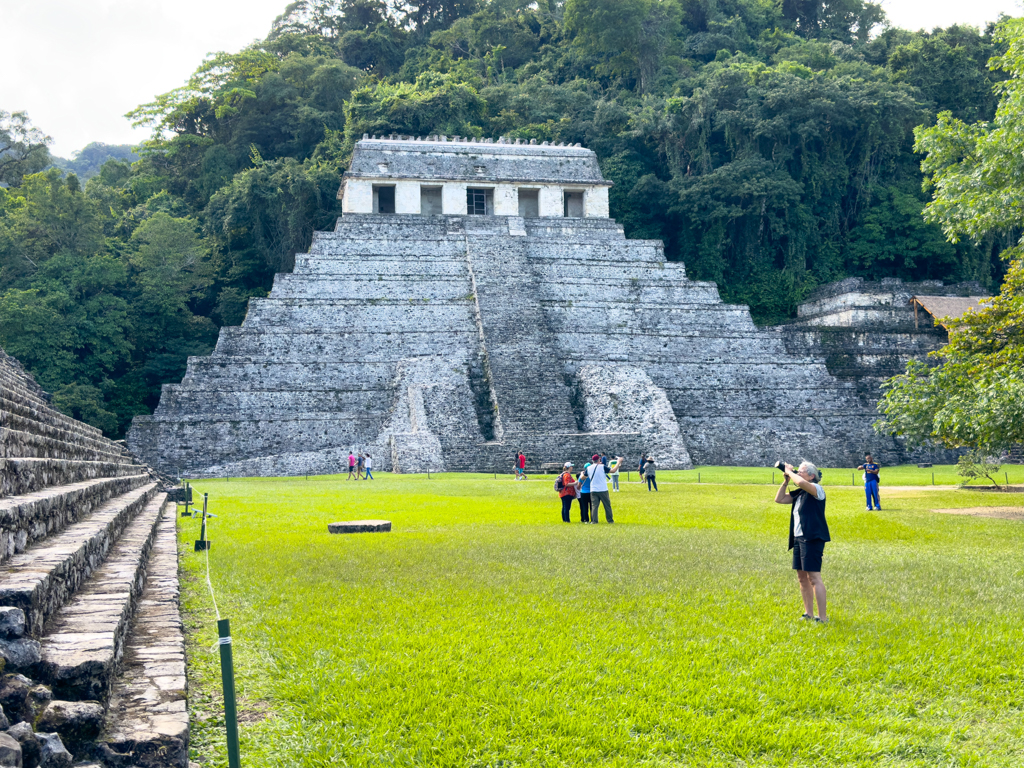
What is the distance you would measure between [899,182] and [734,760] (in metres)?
45.8

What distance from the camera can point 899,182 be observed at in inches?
1715

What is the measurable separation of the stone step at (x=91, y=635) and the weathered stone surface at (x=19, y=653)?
0.33 feet

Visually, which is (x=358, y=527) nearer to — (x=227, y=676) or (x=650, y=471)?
(x=227, y=676)

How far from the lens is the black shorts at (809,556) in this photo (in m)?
6.22

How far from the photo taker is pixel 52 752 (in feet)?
9.08

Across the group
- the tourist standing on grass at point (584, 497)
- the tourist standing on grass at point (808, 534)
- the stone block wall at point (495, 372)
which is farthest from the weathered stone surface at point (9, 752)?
the stone block wall at point (495, 372)

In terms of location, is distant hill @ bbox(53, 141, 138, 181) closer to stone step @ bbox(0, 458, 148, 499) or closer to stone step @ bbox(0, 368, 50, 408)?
stone step @ bbox(0, 368, 50, 408)

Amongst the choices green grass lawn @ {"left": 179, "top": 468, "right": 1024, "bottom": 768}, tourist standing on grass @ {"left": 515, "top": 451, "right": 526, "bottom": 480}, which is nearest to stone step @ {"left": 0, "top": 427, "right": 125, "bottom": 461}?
green grass lawn @ {"left": 179, "top": 468, "right": 1024, "bottom": 768}

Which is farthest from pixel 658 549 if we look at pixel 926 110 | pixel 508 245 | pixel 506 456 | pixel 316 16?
pixel 316 16

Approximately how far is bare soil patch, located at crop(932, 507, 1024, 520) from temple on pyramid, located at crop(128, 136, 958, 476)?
10180 millimetres

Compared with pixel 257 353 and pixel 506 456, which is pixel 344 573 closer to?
pixel 506 456

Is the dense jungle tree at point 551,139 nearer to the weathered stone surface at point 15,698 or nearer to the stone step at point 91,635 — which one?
the stone step at point 91,635

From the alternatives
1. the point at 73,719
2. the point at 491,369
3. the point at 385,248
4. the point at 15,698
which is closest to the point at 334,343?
the point at 491,369

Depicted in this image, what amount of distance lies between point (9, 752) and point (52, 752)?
1.27ft
